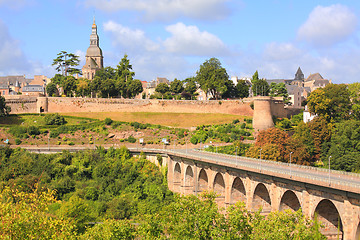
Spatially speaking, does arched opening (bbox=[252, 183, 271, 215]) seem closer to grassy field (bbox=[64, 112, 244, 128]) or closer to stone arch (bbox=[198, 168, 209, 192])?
stone arch (bbox=[198, 168, 209, 192])

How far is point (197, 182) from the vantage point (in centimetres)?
5938

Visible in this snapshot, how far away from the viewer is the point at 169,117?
324 ft

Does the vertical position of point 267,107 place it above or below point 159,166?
above

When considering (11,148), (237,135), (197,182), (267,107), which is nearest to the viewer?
(197,182)

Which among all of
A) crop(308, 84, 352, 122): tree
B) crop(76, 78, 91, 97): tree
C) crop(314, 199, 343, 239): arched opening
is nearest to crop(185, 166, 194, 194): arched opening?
crop(308, 84, 352, 122): tree

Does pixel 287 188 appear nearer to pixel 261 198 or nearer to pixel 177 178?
pixel 261 198

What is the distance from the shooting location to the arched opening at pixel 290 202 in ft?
127

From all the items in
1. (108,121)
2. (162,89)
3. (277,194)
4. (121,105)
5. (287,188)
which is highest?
(162,89)

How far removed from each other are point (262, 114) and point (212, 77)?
22526 mm

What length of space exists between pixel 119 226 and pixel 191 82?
9459cm

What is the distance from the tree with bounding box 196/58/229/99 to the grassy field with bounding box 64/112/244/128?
379 inches

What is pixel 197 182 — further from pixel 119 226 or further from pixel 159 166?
pixel 119 226

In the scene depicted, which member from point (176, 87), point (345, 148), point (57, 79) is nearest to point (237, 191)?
point (345, 148)

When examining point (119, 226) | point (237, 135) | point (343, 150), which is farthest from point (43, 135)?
point (119, 226)
